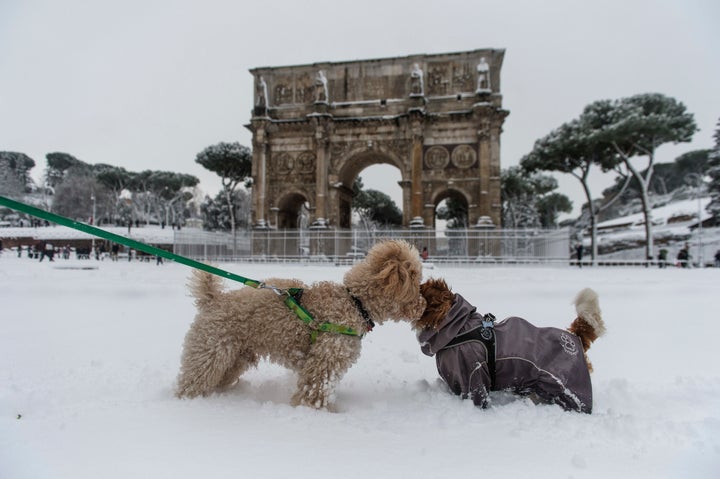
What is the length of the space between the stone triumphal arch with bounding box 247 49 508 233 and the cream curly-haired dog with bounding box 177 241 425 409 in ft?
67.8

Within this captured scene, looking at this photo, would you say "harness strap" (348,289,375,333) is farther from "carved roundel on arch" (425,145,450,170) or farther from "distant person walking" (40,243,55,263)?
"distant person walking" (40,243,55,263)

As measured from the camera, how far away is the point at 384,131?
82.3 ft

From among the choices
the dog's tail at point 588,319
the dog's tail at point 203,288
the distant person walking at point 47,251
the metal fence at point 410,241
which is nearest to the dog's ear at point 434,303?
the dog's tail at point 588,319

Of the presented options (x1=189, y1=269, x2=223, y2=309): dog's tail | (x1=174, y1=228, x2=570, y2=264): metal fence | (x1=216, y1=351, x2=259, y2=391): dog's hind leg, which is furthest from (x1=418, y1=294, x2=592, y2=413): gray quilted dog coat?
(x1=174, y1=228, x2=570, y2=264): metal fence

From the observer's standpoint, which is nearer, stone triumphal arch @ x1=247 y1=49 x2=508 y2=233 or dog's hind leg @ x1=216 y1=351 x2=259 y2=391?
dog's hind leg @ x1=216 y1=351 x2=259 y2=391

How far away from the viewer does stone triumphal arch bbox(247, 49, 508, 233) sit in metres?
23.8

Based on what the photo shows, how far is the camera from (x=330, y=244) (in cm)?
2266

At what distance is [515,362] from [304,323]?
149 centimetres

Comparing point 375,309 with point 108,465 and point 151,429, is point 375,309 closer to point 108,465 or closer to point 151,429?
point 151,429

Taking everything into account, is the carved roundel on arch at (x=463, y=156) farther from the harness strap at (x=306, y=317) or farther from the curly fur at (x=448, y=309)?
the harness strap at (x=306, y=317)

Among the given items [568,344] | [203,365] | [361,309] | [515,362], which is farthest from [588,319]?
[203,365]

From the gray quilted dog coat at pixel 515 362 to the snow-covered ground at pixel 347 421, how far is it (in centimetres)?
15

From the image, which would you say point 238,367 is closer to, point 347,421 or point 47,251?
point 347,421

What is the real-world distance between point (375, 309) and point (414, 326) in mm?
353
